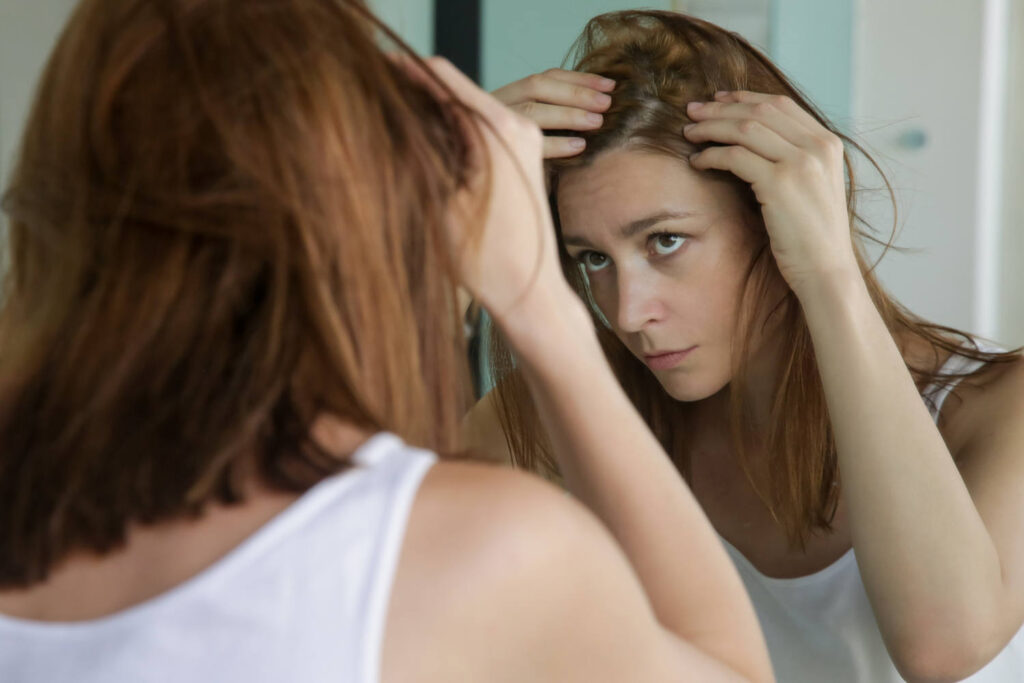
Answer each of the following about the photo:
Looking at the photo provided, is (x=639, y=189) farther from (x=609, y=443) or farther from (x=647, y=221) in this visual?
(x=609, y=443)

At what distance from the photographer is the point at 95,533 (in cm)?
47

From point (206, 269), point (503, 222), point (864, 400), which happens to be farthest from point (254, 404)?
point (864, 400)

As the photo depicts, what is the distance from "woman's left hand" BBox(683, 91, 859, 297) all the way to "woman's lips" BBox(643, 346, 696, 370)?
14 centimetres

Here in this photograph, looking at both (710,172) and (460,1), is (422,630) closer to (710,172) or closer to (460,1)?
(710,172)

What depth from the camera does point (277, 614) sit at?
0.43 metres

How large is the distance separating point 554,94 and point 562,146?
0.05 m

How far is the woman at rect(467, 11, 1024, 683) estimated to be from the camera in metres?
0.90

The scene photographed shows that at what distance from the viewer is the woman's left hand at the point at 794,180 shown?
95 cm

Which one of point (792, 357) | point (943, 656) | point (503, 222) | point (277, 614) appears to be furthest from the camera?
point (792, 357)

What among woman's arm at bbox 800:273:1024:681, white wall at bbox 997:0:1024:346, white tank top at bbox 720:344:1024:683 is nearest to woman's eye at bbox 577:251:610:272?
woman's arm at bbox 800:273:1024:681

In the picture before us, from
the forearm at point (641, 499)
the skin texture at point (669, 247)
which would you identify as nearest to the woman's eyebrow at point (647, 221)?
the skin texture at point (669, 247)

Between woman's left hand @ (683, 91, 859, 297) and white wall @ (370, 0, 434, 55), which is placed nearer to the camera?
woman's left hand @ (683, 91, 859, 297)

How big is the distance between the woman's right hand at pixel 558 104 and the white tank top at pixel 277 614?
2.19ft

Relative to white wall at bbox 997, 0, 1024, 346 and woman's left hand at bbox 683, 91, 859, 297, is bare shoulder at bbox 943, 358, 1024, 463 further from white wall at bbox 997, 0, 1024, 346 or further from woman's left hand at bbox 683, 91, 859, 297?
white wall at bbox 997, 0, 1024, 346
